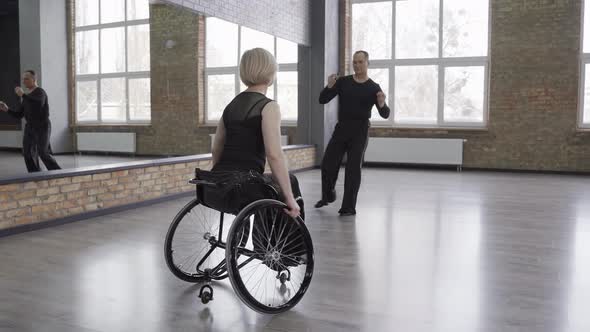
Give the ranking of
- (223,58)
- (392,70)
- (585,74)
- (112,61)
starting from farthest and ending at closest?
(392,70) < (585,74) < (223,58) < (112,61)

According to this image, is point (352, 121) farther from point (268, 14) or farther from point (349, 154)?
point (268, 14)

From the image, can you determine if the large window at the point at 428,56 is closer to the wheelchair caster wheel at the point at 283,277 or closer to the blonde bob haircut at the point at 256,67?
the wheelchair caster wheel at the point at 283,277

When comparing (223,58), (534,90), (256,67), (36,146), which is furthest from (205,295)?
(534,90)

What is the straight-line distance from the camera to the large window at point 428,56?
950cm

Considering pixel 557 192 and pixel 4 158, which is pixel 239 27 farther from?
pixel 557 192

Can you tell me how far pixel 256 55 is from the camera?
269 cm

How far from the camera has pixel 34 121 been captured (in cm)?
447

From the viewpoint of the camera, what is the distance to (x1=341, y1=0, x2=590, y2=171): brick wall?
8703 mm

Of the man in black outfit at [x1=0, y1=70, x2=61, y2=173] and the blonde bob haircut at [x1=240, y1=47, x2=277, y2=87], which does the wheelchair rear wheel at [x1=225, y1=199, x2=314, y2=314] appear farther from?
the man in black outfit at [x1=0, y1=70, x2=61, y2=173]

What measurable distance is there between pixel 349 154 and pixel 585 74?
5.59 m

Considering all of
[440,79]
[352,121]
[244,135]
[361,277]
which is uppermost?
[440,79]

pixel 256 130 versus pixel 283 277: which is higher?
pixel 256 130

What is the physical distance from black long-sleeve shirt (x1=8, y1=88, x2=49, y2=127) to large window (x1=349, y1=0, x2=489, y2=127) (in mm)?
6723

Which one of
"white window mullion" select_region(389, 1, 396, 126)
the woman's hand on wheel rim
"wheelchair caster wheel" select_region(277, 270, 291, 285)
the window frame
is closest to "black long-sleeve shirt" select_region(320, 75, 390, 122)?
"wheelchair caster wheel" select_region(277, 270, 291, 285)
